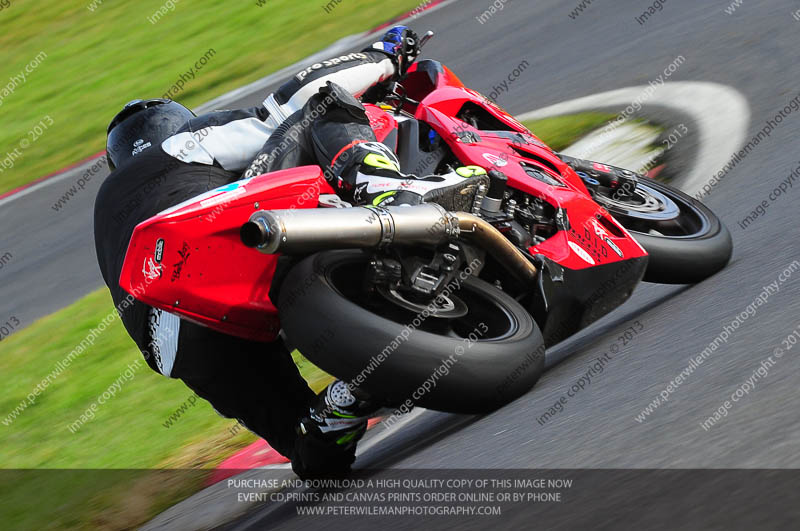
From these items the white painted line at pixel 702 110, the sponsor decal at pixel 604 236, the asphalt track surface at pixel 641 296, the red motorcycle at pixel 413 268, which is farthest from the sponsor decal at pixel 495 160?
the white painted line at pixel 702 110

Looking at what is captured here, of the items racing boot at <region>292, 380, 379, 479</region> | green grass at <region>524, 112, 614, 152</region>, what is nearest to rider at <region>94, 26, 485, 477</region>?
racing boot at <region>292, 380, 379, 479</region>

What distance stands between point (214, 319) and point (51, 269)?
552cm

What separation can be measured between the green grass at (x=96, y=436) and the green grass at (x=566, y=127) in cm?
264

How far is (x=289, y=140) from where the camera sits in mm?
3584

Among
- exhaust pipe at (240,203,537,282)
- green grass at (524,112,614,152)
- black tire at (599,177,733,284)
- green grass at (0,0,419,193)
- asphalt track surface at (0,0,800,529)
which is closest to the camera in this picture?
asphalt track surface at (0,0,800,529)

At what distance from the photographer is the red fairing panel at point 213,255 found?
10.1ft

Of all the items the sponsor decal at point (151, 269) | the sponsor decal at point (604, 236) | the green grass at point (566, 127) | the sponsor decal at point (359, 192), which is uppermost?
the sponsor decal at point (359, 192)

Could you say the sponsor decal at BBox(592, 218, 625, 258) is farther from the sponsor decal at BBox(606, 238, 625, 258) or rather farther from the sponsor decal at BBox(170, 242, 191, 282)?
the sponsor decal at BBox(170, 242, 191, 282)

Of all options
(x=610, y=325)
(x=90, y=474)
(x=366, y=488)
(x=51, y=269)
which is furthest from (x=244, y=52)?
(x=366, y=488)

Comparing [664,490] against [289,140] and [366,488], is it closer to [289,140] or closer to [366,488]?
[366,488]

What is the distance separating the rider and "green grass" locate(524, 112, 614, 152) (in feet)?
10.8

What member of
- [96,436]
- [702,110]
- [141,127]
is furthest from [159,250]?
[702,110]

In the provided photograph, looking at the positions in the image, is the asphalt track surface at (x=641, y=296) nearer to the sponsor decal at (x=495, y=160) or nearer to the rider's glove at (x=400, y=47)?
the sponsor decal at (x=495, y=160)

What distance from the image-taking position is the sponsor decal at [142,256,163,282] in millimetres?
3082
